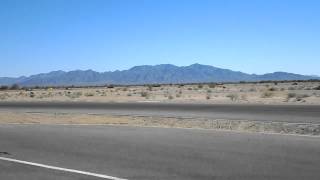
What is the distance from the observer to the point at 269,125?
19172mm

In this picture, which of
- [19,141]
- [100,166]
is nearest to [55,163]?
[100,166]

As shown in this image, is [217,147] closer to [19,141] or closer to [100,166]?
[100,166]

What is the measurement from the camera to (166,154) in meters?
11.6

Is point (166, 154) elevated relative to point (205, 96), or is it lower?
lower

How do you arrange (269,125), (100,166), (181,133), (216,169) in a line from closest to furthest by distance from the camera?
(216,169)
(100,166)
(181,133)
(269,125)

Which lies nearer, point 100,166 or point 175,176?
point 175,176

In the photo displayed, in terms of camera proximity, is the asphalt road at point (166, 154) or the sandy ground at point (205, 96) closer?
the asphalt road at point (166, 154)

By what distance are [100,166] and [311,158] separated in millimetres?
3920

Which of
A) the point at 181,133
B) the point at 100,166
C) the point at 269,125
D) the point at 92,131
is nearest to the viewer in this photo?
the point at 100,166

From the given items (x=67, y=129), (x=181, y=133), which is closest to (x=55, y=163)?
(x=181, y=133)

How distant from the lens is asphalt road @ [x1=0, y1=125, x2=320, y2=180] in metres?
9.29

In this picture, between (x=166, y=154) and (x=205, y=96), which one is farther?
(x=205, y=96)

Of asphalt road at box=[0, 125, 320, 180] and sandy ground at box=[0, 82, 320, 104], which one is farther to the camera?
sandy ground at box=[0, 82, 320, 104]

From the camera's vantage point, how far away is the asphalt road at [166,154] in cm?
929
